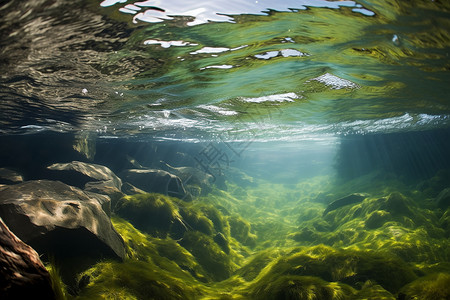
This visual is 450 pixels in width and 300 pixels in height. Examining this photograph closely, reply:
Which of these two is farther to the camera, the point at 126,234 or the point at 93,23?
the point at 126,234

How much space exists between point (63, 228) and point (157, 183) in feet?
40.4

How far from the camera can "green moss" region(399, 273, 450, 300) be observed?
489 centimetres

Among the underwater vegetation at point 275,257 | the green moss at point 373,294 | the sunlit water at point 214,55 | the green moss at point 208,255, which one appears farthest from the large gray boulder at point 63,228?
the green moss at point 373,294

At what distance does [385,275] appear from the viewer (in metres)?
6.46

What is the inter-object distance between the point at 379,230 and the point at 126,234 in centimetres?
1345

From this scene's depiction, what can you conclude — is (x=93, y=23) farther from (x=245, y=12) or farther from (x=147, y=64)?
(x=245, y=12)

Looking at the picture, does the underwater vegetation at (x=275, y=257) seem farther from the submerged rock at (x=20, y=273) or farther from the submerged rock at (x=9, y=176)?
the submerged rock at (x=9, y=176)

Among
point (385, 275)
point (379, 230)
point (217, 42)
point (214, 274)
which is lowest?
point (379, 230)

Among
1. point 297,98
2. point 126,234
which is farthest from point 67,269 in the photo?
point 297,98

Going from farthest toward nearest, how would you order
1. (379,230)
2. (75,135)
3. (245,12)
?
(75,135), (379,230), (245,12)

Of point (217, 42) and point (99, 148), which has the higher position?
point (217, 42)

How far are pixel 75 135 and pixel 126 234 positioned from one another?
1336 cm

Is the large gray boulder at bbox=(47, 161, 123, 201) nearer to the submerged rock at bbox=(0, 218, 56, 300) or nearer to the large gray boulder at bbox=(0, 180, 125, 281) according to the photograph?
the large gray boulder at bbox=(0, 180, 125, 281)

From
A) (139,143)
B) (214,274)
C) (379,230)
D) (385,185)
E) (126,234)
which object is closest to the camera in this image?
(126,234)
